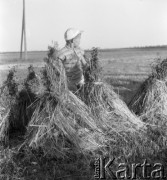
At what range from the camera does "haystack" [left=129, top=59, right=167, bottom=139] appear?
6820 millimetres

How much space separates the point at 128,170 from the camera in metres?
5.25

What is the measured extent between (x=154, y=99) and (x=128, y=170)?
2.10 metres

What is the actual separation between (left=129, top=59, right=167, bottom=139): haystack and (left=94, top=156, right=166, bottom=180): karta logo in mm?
1473

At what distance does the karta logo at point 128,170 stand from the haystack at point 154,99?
1473mm

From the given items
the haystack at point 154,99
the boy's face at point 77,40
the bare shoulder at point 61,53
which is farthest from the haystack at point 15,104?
the haystack at point 154,99

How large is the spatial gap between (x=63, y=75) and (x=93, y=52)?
0.73 m

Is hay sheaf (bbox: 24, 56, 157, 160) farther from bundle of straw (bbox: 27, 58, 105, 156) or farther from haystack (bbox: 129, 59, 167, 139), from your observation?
haystack (bbox: 129, 59, 167, 139)

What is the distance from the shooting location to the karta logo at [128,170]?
5066 millimetres

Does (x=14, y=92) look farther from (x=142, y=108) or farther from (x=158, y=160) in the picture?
(x=158, y=160)

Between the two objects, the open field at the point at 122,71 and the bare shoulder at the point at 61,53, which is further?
the open field at the point at 122,71

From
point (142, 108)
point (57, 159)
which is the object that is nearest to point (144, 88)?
point (142, 108)

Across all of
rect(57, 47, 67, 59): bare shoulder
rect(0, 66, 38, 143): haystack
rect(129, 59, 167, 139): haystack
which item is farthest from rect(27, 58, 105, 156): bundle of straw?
rect(129, 59, 167, 139): haystack

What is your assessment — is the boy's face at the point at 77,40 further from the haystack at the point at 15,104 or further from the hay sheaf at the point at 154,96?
the hay sheaf at the point at 154,96

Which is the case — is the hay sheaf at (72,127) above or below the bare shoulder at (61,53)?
below
